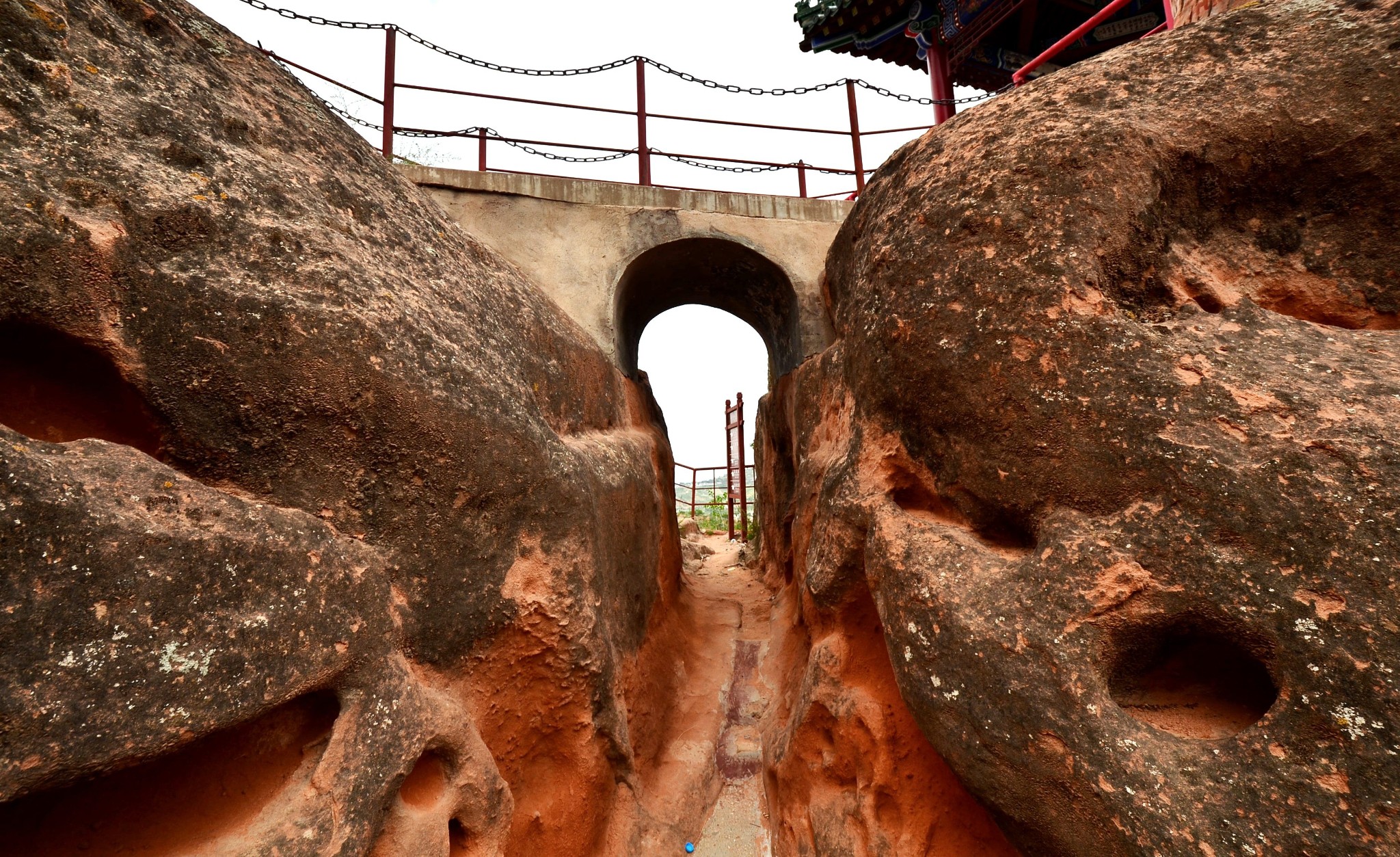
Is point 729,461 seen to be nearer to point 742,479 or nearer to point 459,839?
point 742,479

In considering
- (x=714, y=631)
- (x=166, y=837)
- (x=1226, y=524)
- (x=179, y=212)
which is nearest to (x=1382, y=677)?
(x=1226, y=524)

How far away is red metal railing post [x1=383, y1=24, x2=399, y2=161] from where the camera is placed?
598 cm

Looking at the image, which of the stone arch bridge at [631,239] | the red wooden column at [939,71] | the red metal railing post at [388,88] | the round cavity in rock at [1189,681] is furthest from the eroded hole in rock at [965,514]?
the red wooden column at [939,71]

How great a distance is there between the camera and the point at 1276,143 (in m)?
→ 2.85

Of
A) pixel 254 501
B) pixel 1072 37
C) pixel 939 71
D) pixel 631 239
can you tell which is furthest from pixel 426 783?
pixel 939 71

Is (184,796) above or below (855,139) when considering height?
below

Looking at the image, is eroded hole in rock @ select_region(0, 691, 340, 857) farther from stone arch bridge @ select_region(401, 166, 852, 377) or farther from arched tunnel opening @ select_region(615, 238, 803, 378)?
arched tunnel opening @ select_region(615, 238, 803, 378)

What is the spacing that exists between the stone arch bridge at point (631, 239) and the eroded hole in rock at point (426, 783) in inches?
143

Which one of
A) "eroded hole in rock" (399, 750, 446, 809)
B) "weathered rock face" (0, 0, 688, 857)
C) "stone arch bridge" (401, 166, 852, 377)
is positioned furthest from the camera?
"stone arch bridge" (401, 166, 852, 377)

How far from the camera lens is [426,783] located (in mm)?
2611

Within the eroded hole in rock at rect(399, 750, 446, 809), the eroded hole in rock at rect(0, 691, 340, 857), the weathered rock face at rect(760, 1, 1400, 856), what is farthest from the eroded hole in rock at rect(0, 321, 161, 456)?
the weathered rock face at rect(760, 1, 1400, 856)

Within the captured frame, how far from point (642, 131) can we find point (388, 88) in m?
2.19

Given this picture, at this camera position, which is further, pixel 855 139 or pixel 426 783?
pixel 855 139

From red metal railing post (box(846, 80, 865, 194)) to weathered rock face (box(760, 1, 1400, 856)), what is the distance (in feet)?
11.0
